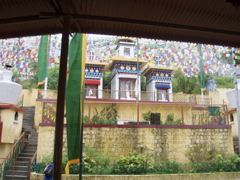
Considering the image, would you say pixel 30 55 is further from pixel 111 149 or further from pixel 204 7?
pixel 204 7

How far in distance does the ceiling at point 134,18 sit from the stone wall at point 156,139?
7.82 m

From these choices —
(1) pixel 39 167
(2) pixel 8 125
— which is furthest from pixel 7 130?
(1) pixel 39 167

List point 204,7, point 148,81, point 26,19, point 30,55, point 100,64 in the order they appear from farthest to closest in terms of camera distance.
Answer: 1. point 30,55
2. point 148,81
3. point 100,64
4. point 26,19
5. point 204,7

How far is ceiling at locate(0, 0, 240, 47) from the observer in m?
4.57

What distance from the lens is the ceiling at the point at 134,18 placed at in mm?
4570

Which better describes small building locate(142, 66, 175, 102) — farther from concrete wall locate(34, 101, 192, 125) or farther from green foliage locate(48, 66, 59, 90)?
green foliage locate(48, 66, 59, 90)

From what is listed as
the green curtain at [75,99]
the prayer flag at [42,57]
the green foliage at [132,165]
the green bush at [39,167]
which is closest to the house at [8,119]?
the green bush at [39,167]

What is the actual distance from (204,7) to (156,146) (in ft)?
31.4

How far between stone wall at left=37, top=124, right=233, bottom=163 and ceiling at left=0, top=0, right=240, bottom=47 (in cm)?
782

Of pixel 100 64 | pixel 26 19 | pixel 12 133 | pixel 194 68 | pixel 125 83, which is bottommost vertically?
pixel 12 133

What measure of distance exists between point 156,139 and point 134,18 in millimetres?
9248

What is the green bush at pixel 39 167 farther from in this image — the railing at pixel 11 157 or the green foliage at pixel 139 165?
the railing at pixel 11 157

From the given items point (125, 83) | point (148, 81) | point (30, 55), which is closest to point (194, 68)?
point (148, 81)

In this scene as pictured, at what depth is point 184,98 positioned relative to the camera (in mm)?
21297
